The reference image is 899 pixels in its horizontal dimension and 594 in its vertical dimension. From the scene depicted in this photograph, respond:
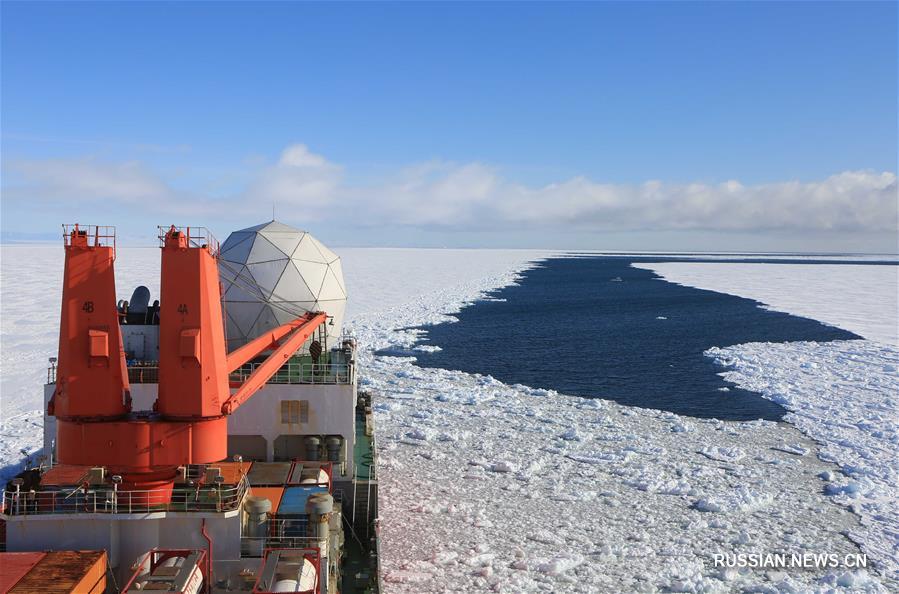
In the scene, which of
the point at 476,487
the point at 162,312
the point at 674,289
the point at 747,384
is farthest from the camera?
the point at 674,289

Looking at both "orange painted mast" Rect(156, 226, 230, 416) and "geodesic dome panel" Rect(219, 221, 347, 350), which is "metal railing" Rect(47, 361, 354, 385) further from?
"orange painted mast" Rect(156, 226, 230, 416)

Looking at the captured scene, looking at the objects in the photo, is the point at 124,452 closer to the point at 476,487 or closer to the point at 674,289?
the point at 476,487

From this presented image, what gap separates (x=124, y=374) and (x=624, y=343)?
3088 centimetres

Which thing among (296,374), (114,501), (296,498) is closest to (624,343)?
(296,374)

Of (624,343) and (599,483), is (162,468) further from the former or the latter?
(624,343)

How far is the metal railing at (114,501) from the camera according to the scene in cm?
961

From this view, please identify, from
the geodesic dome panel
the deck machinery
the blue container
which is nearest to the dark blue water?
the geodesic dome panel

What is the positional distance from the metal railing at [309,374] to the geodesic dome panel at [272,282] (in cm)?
189

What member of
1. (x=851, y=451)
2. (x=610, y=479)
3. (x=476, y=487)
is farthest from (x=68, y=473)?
(x=851, y=451)

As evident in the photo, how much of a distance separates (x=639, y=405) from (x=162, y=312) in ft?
60.4

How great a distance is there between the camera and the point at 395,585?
11773 millimetres

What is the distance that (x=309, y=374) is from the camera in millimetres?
15648

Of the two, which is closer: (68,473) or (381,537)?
(68,473)

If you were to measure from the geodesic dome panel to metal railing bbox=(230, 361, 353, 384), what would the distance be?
6.19ft
